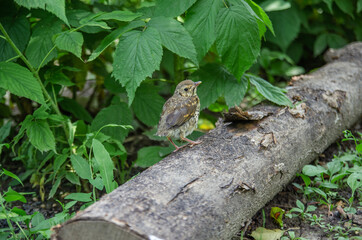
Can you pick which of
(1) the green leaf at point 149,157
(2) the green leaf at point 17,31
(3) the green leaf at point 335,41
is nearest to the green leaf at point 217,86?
(1) the green leaf at point 149,157

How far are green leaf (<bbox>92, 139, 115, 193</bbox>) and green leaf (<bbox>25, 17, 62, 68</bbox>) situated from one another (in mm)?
985

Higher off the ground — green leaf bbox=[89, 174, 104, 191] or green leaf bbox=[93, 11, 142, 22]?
green leaf bbox=[93, 11, 142, 22]

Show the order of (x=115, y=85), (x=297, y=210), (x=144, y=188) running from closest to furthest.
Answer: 1. (x=144, y=188)
2. (x=297, y=210)
3. (x=115, y=85)

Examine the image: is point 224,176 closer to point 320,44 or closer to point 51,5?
point 51,5

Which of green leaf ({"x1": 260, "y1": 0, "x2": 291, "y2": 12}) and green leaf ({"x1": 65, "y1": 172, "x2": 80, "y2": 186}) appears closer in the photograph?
green leaf ({"x1": 65, "y1": 172, "x2": 80, "y2": 186})

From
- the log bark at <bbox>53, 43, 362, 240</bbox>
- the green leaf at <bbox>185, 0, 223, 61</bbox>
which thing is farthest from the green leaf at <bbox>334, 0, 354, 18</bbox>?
the green leaf at <bbox>185, 0, 223, 61</bbox>

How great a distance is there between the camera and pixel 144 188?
8.69ft

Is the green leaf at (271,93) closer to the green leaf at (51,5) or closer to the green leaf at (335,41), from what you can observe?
the green leaf at (51,5)

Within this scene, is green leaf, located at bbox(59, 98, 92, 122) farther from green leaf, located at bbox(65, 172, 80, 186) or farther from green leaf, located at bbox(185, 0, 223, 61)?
green leaf, located at bbox(185, 0, 223, 61)

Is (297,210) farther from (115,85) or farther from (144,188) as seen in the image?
(115,85)

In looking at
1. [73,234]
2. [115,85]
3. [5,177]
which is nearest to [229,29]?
[115,85]

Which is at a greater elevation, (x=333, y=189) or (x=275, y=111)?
(x=275, y=111)

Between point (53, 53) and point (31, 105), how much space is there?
1235mm

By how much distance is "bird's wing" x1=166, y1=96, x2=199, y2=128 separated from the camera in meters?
3.59
